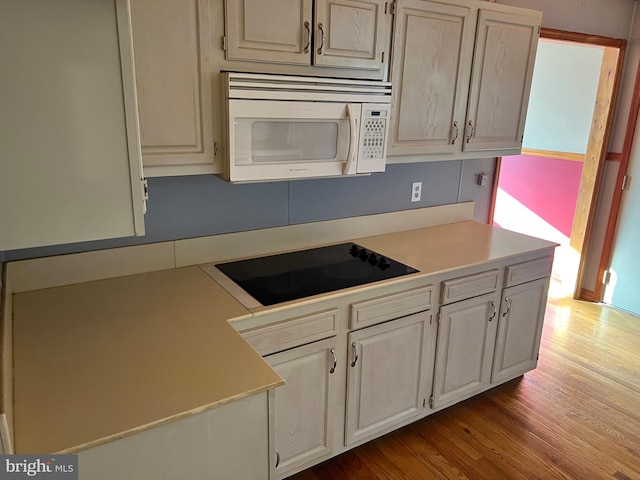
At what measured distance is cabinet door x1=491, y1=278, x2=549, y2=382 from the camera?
256 centimetres

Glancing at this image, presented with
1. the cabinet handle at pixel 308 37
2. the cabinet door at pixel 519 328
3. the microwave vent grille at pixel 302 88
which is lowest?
the cabinet door at pixel 519 328

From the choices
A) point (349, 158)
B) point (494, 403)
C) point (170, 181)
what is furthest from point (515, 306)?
point (170, 181)

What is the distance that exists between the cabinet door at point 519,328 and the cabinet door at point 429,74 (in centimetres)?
92

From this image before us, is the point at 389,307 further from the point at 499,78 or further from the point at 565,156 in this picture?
the point at 565,156

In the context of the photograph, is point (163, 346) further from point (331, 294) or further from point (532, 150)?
point (532, 150)

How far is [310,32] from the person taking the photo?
1.85m

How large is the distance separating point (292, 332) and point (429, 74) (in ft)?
4.63

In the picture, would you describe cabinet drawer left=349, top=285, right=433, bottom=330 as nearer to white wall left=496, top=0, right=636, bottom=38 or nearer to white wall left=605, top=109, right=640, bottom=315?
white wall left=496, top=0, right=636, bottom=38

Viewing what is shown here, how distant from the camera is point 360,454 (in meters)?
2.21

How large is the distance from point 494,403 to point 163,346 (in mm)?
1995

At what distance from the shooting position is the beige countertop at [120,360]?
110cm

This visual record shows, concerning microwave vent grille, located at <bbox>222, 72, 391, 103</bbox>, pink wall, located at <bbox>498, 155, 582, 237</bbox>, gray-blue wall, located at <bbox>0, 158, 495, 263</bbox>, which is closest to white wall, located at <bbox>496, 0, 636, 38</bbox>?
gray-blue wall, located at <bbox>0, 158, 495, 263</bbox>

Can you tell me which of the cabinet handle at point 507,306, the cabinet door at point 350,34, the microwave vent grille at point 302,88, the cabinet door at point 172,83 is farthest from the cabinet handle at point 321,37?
the cabinet handle at point 507,306

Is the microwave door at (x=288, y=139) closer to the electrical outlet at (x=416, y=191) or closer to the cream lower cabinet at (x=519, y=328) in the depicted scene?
the electrical outlet at (x=416, y=191)
